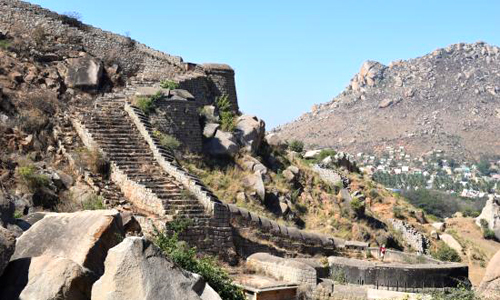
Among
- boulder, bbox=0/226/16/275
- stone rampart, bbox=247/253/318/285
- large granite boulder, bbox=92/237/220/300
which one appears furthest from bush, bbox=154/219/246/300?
stone rampart, bbox=247/253/318/285

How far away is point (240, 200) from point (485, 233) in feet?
56.8

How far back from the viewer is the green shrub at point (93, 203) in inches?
511

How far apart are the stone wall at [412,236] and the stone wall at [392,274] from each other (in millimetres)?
7478

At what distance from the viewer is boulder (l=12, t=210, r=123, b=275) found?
21.5ft

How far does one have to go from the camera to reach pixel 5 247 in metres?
5.93

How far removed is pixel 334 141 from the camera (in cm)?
9181

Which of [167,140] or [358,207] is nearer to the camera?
[167,140]

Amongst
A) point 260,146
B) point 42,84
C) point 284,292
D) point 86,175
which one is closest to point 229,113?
point 260,146

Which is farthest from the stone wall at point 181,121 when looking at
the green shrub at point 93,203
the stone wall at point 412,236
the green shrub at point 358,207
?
the stone wall at point 412,236

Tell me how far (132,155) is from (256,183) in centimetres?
406

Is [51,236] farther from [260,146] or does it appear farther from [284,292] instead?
[260,146]

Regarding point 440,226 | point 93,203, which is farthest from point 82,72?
point 440,226

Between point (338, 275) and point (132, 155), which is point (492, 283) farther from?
point (132, 155)

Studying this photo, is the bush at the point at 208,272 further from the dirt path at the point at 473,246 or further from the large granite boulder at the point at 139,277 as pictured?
the dirt path at the point at 473,246
